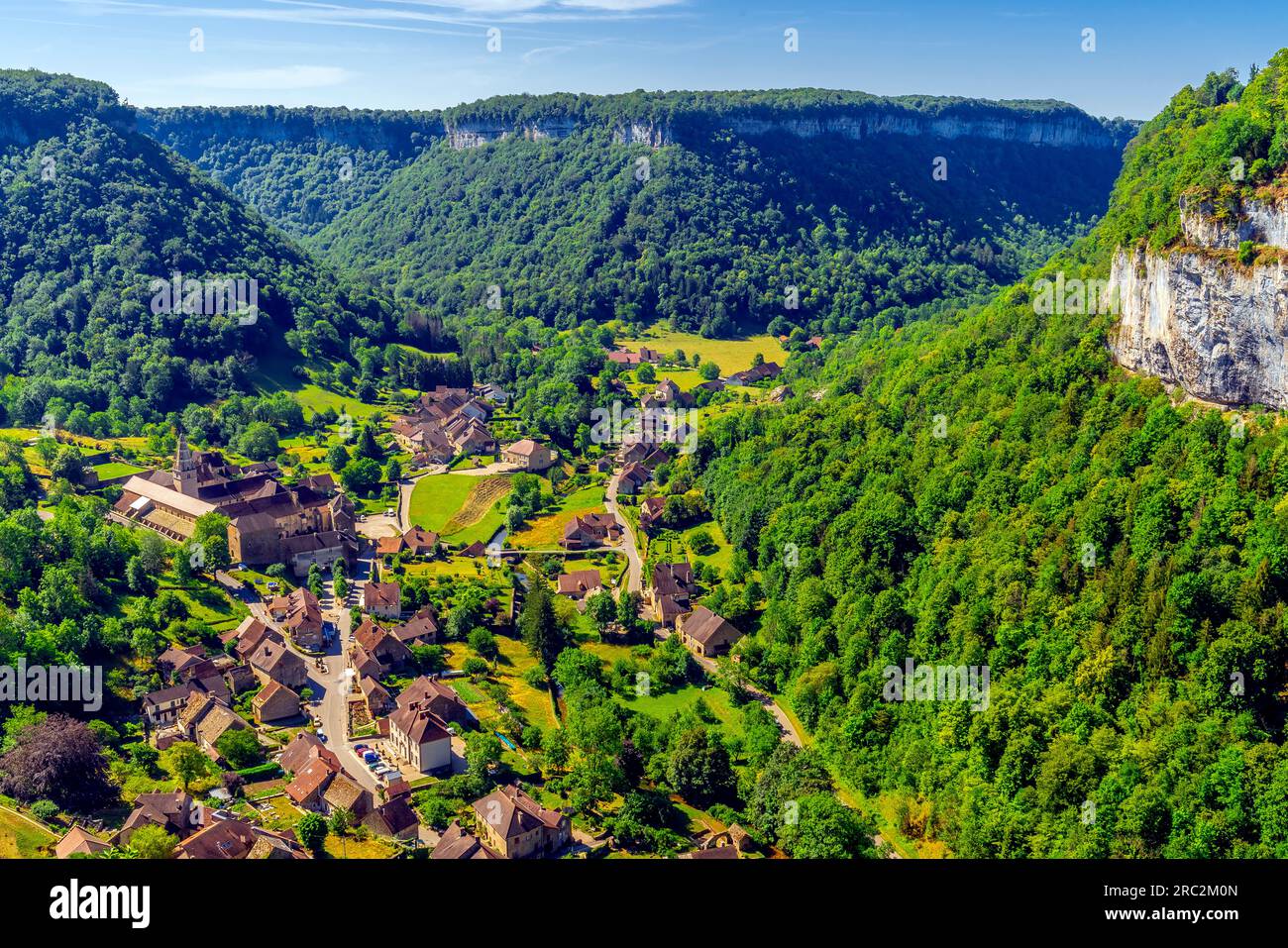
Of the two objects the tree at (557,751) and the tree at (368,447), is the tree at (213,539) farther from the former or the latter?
the tree at (557,751)

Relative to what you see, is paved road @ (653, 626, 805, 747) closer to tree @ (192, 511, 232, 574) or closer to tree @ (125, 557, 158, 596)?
tree @ (192, 511, 232, 574)

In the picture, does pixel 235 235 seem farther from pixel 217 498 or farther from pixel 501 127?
pixel 501 127

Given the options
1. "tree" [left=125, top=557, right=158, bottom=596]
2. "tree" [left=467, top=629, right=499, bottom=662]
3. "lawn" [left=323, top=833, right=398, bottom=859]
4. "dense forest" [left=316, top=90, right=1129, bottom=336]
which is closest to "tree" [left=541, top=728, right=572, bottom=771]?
"lawn" [left=323, top=833, right=398, bottom=859]

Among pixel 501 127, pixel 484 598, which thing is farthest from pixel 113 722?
pixel 501 127

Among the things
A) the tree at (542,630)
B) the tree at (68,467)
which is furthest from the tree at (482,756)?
the tree at (68,467)

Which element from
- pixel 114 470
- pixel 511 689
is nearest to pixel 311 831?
pixel 511 689
